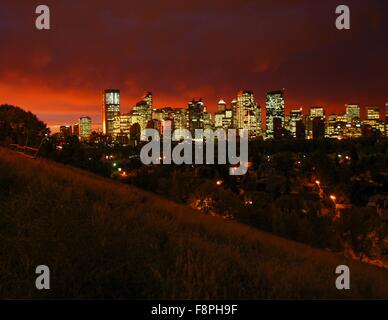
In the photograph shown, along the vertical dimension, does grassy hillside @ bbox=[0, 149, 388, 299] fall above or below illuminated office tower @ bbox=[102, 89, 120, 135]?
below

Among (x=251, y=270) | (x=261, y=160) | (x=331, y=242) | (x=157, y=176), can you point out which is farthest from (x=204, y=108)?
(x=251, y=270)

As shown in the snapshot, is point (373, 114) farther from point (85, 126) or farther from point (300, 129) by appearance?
point (85, 126)

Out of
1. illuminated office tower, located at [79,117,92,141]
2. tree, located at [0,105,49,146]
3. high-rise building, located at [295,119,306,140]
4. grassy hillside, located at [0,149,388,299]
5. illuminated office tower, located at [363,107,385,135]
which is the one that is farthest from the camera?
illuminated office tower, located at [363,107,385,135]

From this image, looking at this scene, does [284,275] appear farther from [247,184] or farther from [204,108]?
[204,108]

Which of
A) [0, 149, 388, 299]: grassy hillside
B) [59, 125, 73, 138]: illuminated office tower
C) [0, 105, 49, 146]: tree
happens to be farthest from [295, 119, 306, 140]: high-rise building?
[0, 149, 388, 299]: grassy hillside

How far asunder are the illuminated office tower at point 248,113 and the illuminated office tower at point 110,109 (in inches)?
1459

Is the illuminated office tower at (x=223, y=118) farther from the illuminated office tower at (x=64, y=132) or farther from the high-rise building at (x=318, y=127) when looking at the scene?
the illuminated office tower at (x=64, y=132)

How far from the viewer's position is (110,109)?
13288 cm

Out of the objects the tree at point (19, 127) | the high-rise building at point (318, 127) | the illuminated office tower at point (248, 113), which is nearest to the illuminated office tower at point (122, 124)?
the illuminated office tower at point (248, 113)

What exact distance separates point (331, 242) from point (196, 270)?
71.5 feet

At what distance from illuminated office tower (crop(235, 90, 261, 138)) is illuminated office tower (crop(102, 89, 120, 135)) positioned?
37055 mm

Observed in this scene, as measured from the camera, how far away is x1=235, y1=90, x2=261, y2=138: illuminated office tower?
144 m

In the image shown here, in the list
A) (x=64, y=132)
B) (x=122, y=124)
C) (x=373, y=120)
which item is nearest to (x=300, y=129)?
(x=373, y=120)

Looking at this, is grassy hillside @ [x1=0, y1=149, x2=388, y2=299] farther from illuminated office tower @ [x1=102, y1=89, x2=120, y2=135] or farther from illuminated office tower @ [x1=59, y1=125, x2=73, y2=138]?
illuminated office tower @ [x1=102, y1=89, x2=120, y2=135]
